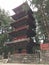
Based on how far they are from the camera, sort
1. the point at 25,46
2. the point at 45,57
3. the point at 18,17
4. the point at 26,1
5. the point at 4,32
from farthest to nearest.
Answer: the point at 4,32, the point at 18,17, the point at 25,46, the point at 26,1, the point at 45,57

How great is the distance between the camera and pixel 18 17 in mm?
36938

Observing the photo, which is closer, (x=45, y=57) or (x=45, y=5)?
(x=45, y=57)

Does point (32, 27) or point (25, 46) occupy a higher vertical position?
point (32, 27)

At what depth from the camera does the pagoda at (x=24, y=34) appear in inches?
1253

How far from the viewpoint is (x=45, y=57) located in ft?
83.8

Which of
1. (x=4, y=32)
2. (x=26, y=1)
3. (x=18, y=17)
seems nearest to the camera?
(x=26, y=1)

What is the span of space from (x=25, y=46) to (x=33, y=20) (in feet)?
17.8

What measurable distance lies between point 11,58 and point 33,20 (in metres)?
8.56

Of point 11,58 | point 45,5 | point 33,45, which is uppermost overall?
point 45,5

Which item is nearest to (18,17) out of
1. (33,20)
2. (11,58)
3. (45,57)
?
(33,20)

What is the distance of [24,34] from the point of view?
32969 mm

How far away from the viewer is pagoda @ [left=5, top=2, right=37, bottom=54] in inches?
1253

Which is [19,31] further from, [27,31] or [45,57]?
[45,57]

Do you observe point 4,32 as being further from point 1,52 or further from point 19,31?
point 19,31
